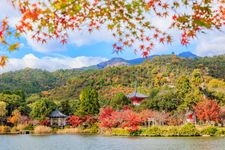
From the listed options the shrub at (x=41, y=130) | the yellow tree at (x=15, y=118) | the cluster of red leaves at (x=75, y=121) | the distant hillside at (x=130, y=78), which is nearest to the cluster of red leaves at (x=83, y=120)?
the cluster of red leaves at (x=75, y=121)

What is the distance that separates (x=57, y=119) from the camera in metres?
51.6

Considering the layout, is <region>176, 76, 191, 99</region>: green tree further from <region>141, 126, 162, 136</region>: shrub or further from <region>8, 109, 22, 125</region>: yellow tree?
<region>8, 109, 22, 125</region>: yellow tree

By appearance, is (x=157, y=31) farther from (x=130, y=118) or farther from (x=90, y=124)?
(x=90, y=124)

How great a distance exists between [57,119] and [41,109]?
93.9 inches

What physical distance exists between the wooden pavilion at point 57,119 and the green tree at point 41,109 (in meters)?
0.57

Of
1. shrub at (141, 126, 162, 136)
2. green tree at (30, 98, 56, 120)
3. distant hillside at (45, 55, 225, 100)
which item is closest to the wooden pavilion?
green tree at (30, 98, 56, 120)

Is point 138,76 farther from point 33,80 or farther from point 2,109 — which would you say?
point 33,80

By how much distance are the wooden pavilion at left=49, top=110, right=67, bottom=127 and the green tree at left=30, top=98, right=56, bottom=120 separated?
57 centimetres

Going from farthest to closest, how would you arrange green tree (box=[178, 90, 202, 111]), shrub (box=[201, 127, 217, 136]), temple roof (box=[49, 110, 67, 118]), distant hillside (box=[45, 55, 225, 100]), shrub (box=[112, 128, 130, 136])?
distant hillside (box=[45, 55, 225, 100])
temple roof (box=[49, 110, 67, 118])
green tree (box=[178, 90, 202, 111])
shrub (box=[112, 128, 130, 136])
shrub (box=[201, 127, 217, 136])

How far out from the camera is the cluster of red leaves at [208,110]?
40.5 meters

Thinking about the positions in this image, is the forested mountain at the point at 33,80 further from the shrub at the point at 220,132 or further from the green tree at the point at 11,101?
the shrub at the point at 220,132

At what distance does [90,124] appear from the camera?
1853 inches

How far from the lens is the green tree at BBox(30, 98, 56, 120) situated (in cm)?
4931

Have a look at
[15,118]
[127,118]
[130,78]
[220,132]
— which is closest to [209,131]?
[220,132]
